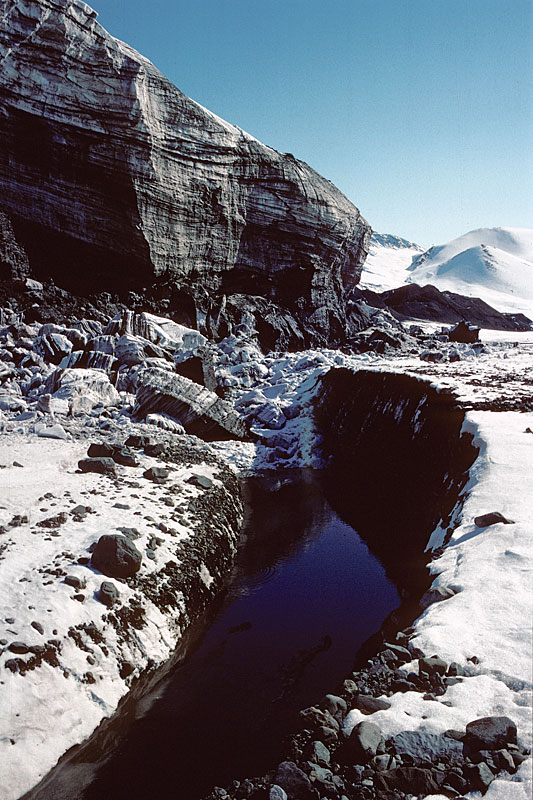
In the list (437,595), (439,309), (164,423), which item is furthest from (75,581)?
(439,309)

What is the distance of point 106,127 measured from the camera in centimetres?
3991

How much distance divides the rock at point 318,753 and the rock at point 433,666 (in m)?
1.82

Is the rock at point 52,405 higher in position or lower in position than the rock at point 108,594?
higher

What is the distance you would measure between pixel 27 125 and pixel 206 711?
44.1 metres

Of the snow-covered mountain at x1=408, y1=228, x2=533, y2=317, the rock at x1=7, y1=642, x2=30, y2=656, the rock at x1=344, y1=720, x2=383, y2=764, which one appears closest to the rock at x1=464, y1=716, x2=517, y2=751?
the rock at x1=344, y1=720, x2=383, y2=764

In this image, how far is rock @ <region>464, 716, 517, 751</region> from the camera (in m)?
5.43

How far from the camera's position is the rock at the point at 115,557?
11859 mm

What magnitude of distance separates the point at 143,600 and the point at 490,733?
8.49 metres

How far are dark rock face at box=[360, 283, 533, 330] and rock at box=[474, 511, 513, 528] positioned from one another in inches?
2969

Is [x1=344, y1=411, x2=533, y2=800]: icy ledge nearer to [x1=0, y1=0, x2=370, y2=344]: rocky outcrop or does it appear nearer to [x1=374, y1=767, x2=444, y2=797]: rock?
[x1=374, y1=767, x2=444, y2=797]: rock

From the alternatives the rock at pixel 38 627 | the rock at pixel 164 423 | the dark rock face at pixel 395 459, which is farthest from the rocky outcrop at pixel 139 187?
the rock at pixel 38 627

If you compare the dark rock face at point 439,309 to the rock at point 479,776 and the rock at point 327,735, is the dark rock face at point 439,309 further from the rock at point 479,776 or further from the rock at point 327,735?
the rock at point 479,776

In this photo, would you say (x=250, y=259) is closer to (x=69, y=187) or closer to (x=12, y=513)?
(x=69, y=187)

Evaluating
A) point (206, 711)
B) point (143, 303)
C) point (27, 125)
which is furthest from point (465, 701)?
point (27, 125)
